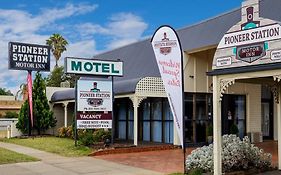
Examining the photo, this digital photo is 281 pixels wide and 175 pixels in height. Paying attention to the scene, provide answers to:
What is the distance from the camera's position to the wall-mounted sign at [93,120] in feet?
63.1

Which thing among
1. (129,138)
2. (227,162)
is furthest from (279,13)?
(129,138)

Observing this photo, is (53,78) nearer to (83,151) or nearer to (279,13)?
(83,151)

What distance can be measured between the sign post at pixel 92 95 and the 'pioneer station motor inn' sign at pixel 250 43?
950 centimetres

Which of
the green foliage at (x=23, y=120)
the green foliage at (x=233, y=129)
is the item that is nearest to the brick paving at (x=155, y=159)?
the green foliage at (x=233, y=129)

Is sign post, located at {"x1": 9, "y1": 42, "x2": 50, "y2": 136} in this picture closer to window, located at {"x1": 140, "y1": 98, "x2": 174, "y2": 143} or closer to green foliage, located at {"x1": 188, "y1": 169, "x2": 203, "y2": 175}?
window, located at {"x1": 140, "y1": 98, "x2": 174, "y2": 143}

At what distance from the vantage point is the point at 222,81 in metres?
11.0

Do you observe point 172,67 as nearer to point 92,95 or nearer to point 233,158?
point 233,158

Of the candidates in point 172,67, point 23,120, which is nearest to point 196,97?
point 172,67

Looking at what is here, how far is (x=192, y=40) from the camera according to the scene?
792 inches

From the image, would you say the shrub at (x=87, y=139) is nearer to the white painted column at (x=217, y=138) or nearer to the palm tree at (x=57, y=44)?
the white painted column at (x=217, y=138)

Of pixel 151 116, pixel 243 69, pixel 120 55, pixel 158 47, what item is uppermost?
pixel 120 55

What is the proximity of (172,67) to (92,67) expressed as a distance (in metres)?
8.39

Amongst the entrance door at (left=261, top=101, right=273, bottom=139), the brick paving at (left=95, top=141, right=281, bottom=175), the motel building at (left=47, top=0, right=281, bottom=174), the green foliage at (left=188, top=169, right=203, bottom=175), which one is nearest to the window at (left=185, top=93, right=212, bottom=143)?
the motel building at (left=47, top=0, right=281, bottom=174)

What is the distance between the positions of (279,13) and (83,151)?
34.2ft
